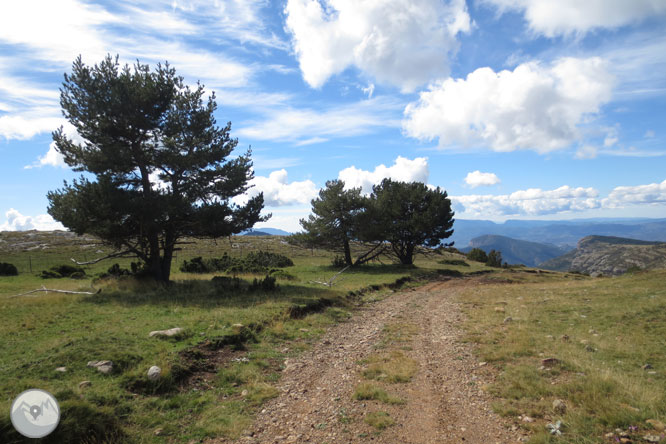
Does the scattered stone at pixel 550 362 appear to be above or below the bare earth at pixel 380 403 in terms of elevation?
above

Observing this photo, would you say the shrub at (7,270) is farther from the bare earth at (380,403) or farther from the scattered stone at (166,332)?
the bare earth at (380,403)

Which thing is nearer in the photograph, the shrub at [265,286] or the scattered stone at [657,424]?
the scattered stone at [657,424]

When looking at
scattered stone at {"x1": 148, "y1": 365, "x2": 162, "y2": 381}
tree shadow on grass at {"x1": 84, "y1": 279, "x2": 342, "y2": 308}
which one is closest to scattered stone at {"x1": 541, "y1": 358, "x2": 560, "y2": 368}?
scattered stone at {"x1": 148, "y1": 365, "x2": 162, "y2": 381}

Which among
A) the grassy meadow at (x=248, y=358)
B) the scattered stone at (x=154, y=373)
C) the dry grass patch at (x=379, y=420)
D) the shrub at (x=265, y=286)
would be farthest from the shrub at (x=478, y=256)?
the scattered stone at (x=154, y=373)

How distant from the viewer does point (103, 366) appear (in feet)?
23.5

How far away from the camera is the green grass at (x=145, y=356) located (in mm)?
5609

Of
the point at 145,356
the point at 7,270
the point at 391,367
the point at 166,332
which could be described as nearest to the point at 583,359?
the point at 391,367

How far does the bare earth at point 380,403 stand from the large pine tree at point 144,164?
42.2ft

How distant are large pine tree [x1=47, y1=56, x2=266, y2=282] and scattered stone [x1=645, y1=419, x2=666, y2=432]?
19.7 meters

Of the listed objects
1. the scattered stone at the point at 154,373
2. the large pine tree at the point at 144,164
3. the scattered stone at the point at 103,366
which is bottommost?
the scattered stone at the point at 154,373

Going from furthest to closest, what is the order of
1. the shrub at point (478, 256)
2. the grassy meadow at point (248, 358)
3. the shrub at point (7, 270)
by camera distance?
the shrub at point (478, 256)
the shrub at point (7, 270)
the grassy meadow at point (248, 358)

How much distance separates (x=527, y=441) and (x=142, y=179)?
2202 cm

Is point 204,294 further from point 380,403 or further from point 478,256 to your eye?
point 478,256

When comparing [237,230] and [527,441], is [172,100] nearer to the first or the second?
[237,230]
